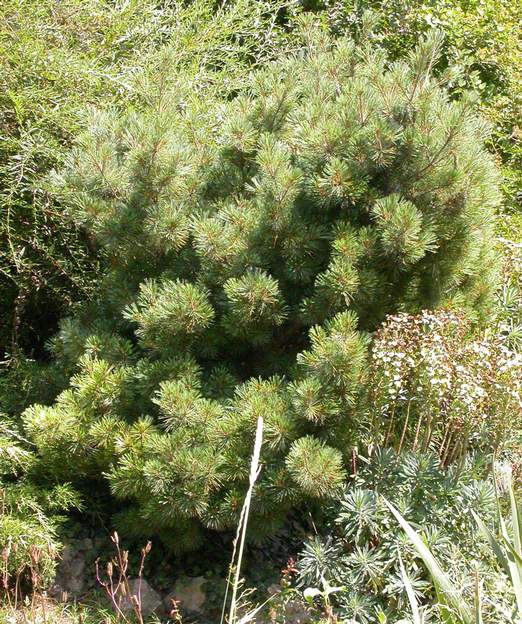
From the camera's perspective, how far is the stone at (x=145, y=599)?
371cm

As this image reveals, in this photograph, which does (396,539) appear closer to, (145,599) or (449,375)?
(449,375)

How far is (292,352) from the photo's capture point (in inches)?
148

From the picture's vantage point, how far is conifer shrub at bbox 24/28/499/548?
3.35 meters

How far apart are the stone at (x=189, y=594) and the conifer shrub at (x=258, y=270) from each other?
24 centimetres

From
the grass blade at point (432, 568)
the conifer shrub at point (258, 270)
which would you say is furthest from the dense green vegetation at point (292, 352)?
the grass blade at point (432, 568)

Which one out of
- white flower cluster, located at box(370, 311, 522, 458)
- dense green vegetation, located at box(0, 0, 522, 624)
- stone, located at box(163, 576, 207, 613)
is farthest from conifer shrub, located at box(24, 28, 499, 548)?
stone, located at box(163, 576, 207, 613)

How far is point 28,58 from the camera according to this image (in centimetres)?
448

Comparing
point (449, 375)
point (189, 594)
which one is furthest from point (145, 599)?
point (449, 375)

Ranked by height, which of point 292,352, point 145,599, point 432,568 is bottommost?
point 145,599

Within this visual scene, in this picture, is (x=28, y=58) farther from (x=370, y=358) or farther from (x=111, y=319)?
(x=370, y=358)

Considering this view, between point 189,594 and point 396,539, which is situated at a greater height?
point 396,539

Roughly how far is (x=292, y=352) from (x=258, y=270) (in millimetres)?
479

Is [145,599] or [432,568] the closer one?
[432,568]

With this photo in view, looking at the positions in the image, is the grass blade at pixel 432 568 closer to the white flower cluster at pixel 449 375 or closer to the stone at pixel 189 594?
the white flower cluster at pixel 449 375
